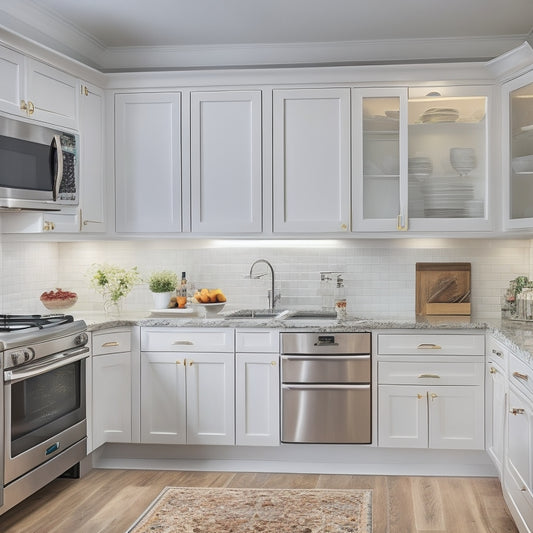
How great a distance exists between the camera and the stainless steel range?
335 cm

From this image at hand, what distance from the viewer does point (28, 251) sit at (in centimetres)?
460

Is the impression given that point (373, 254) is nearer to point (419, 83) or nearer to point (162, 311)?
point (419, 83)

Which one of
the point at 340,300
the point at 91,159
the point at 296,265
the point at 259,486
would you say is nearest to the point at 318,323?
the point at 340,300

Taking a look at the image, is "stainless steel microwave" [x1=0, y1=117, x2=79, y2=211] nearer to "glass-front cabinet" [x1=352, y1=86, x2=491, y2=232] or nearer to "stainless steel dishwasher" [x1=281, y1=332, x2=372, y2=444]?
"stainless steel dishwasher" [x1=281, y1=332, x2=372, y2=444]

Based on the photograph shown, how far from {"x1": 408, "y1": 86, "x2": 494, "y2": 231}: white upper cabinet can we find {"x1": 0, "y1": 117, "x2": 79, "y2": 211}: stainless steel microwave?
2.02 metres

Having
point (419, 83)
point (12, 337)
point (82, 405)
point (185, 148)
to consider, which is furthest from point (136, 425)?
point (419, 83)

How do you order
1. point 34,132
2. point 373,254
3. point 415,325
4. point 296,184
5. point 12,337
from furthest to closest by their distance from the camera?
point 373,254, point 296,184, point 415,325, point 34,132, point 12,337

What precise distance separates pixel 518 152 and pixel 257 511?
2475mm

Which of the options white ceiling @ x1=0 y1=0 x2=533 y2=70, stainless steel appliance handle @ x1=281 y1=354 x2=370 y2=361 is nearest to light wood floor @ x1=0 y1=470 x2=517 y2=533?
stainless steel appliance handle @ x1=281 y1=354 x2=370 y2=361

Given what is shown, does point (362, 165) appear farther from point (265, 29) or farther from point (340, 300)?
point (265, 29)

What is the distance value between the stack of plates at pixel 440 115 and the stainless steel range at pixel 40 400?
2.37 m

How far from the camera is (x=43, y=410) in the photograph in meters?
3.67

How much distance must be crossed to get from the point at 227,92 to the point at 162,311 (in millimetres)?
1418

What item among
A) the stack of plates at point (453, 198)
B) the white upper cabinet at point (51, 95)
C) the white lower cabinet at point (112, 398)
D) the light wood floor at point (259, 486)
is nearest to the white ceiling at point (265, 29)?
the white upper cabinet at point (51, 95)
